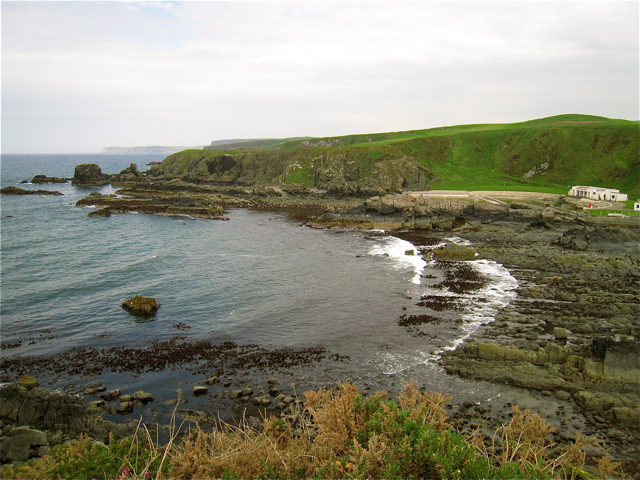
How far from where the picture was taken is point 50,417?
17.5m

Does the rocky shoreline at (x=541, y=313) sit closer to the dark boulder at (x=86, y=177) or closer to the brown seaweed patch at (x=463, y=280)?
the brown seaweed patch at (x=463, y=280)

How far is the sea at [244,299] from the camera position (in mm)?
24203

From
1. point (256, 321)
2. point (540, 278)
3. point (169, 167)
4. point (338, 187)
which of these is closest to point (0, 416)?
point (256, 321)

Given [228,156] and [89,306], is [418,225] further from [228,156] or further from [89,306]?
[228,156]

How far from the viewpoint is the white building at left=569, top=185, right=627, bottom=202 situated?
74.0 meters

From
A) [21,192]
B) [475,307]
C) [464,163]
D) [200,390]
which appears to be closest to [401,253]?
[475,307]

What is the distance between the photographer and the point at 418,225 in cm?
6569

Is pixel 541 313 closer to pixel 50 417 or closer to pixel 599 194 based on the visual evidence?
pixel 50 417

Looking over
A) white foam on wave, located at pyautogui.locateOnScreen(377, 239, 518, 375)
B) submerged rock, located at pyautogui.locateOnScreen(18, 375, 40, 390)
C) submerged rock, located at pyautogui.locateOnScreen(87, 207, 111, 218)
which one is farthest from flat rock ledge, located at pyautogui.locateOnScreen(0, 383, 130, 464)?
submerged rock, located at pyautogui.locateOnScreen(87, 207, 111, 218)

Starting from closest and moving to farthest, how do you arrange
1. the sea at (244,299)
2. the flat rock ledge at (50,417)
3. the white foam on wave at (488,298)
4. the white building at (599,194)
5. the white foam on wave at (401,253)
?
the flat rock ledge at (50,417) < the sea at (244,299) < the white foam on wave at (488,298) < the white foam on wave at (401,253) < the white building at (599,194)

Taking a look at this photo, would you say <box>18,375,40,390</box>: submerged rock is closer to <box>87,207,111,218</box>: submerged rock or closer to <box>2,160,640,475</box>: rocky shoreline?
<box>2,160,640,475</box>: rocky shoreline

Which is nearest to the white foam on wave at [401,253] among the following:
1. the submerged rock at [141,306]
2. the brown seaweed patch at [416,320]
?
the brown seaweed patch at [416,320]

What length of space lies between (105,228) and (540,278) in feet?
208

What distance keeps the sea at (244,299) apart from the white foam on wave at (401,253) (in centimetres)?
24
